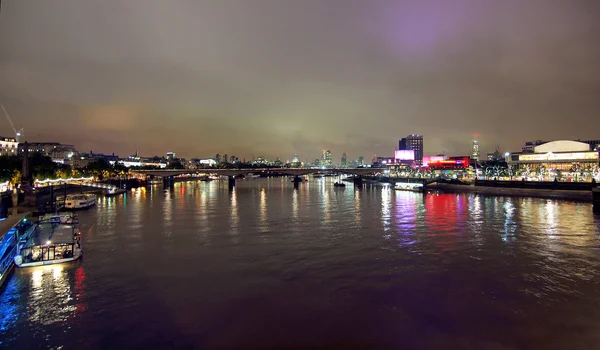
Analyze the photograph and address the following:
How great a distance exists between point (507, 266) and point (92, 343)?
1945 cm

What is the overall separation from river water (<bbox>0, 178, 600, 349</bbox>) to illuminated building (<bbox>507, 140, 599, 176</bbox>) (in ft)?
293

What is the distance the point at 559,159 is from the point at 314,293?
119 m

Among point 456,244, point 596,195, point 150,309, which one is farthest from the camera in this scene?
point 596,195

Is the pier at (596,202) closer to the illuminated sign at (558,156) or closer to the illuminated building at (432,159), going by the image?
the illuminated sign at (558,156)

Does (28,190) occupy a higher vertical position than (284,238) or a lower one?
higher

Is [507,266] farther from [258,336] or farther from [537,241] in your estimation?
[258,336]

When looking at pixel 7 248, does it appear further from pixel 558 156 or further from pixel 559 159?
pixel 558 156

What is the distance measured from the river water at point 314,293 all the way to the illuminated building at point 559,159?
8920cm

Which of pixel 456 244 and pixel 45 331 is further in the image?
pixel 456 244

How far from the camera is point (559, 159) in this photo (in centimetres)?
10438

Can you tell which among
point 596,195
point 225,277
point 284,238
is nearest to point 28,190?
point 284,238

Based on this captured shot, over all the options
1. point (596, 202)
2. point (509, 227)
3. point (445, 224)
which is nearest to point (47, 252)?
point (445, 224)

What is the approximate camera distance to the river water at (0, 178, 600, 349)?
11227 mm

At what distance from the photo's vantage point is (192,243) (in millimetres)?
24875
